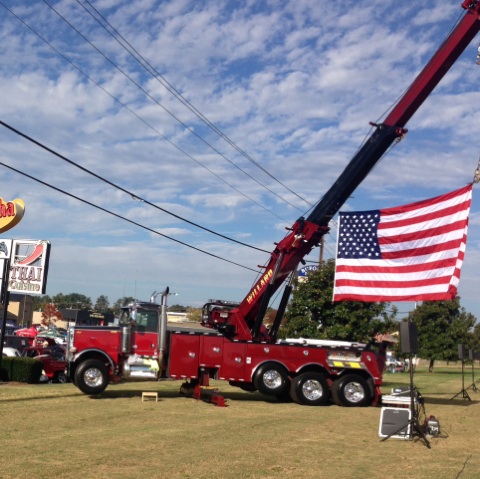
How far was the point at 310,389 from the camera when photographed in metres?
20.0

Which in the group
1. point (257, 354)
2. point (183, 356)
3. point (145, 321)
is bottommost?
point (183, 356)

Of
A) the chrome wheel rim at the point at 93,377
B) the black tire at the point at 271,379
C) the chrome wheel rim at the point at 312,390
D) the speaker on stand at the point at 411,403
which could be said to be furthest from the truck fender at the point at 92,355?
the speaker on stand at the point at 411,403

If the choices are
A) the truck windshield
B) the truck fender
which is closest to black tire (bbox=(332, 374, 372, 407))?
the truck windshield

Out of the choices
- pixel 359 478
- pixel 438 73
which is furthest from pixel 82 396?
pixel 438 73

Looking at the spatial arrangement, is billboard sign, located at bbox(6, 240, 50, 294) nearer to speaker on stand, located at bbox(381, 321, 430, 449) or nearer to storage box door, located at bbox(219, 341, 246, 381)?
storage box door, located at bbox(219, 341, 246, 381)

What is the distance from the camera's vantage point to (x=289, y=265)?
71.0ft

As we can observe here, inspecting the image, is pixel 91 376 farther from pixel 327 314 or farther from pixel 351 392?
pixel 327 314

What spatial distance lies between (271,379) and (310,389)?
1196 millimetres

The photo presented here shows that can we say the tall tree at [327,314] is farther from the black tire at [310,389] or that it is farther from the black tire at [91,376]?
the black tire at [91,376]

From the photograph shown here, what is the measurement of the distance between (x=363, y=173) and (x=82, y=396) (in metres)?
10.6

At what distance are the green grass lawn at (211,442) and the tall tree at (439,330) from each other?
4099 cm

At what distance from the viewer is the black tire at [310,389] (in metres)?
19.8

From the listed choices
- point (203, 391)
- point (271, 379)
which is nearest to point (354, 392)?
point (271, 379)

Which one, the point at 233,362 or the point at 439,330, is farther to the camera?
the point at 439,330
